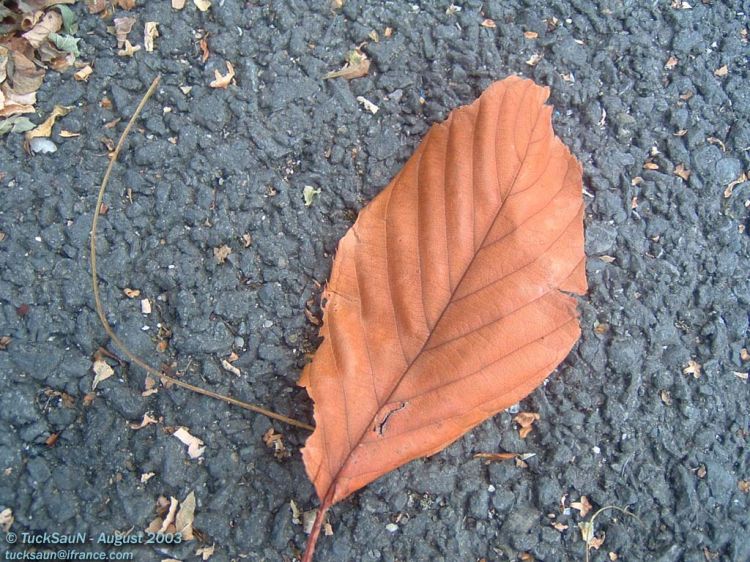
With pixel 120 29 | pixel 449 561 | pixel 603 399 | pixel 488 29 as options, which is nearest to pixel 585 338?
pixel 603 399

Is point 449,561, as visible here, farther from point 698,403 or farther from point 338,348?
point 698,403

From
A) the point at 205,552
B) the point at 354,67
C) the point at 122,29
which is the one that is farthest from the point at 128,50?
the point at 205,552

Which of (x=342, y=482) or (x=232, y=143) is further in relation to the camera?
(x=232, y=143)

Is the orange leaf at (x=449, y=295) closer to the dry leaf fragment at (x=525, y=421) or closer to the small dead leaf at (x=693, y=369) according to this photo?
the dry leaf fragment at (x=525, y=421)

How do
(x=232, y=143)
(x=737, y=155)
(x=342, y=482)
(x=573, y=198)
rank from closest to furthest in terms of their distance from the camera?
(x=342, y=482)
(x=573, y=198)
(x=232, y=143)
(x=737, y=155)

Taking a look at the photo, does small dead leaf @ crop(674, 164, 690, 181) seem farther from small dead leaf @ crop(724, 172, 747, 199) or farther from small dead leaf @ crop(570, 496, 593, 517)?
small dead leaf @ crop(570, 496, 593, 517)

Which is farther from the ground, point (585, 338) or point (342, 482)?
point (585, 338)

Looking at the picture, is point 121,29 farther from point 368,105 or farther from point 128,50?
point 368,105

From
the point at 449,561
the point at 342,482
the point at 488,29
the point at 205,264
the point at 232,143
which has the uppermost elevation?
the point at 488,29

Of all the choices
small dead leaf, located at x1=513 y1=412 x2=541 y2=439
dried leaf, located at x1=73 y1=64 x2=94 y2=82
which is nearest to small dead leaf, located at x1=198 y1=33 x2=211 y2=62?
dried leaf, located at x1=73 y1=64 x2=94 y2=82
